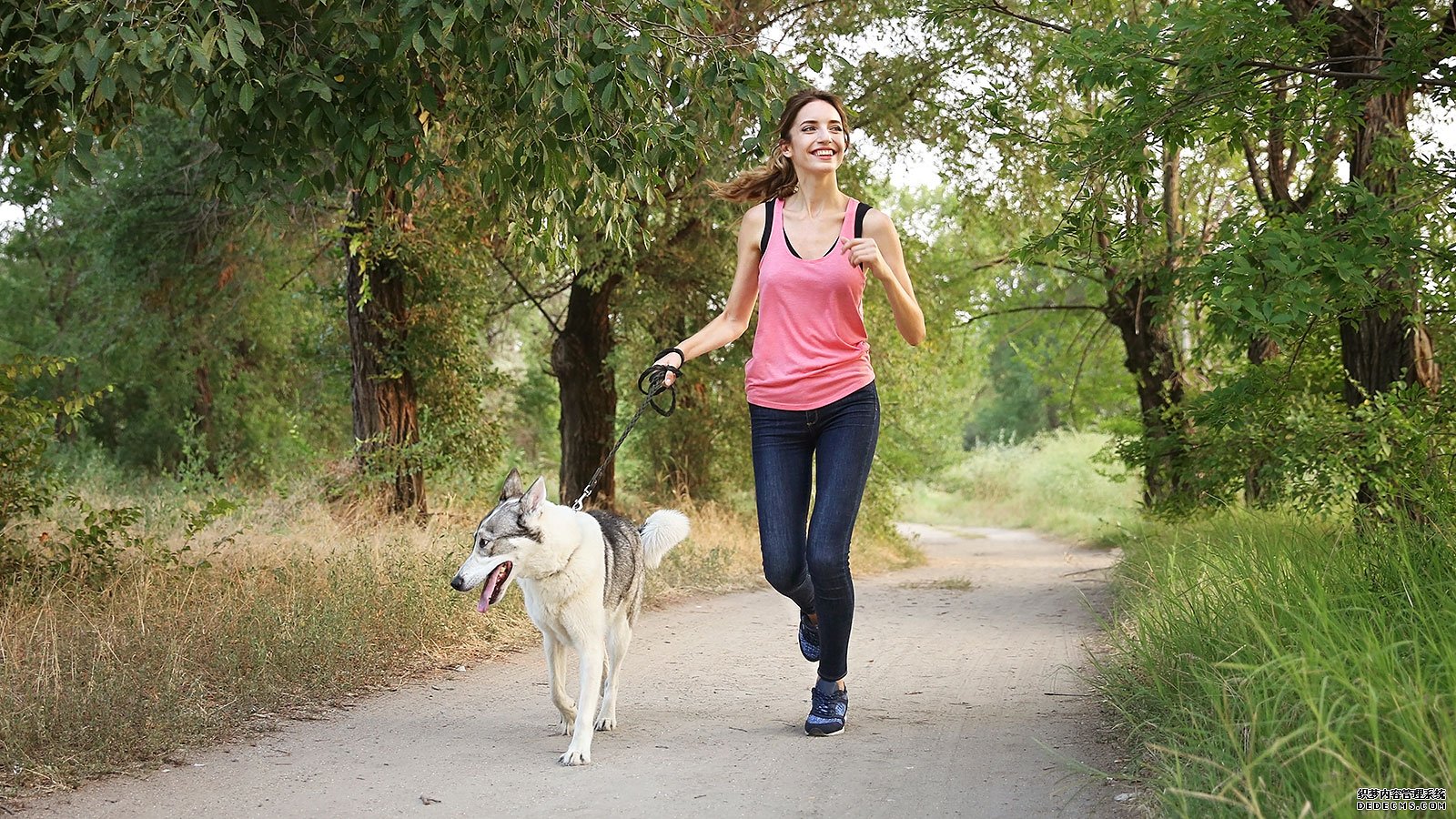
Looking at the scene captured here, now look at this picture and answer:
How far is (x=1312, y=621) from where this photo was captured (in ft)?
15.0

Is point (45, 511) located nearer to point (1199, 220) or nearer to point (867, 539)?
point (867, 539)

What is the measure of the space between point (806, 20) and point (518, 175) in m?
9.01

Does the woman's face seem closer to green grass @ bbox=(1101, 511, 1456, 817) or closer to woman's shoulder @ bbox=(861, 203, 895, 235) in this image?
woman's shoulder @ bbox=(861, 203, 895, 235)

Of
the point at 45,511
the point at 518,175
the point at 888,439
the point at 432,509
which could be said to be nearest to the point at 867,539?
the point at 888,439

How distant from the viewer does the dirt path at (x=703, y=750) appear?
4.26m

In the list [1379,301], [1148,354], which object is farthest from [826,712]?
[1148,354]

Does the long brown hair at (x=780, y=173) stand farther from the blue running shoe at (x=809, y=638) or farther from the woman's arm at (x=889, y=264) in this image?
the blue running shoe at (x=809, y=638)

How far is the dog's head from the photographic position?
5.02m

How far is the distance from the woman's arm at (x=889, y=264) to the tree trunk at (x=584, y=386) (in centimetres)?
1097

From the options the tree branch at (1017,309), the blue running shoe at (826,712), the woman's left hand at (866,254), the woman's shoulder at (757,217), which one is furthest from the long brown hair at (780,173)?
the tree branch at (1017,309)

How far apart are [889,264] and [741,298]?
0.73 metres

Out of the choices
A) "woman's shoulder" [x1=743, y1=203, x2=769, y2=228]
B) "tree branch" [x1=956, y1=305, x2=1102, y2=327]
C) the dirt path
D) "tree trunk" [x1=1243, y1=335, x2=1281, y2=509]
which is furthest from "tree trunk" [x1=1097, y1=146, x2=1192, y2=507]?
"woman's shoulder" [x1=743, y1=203, x2=769, y2=228]

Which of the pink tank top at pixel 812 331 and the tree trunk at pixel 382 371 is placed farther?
the tree trunk at pixel 382 371

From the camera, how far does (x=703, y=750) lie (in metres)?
5.06
